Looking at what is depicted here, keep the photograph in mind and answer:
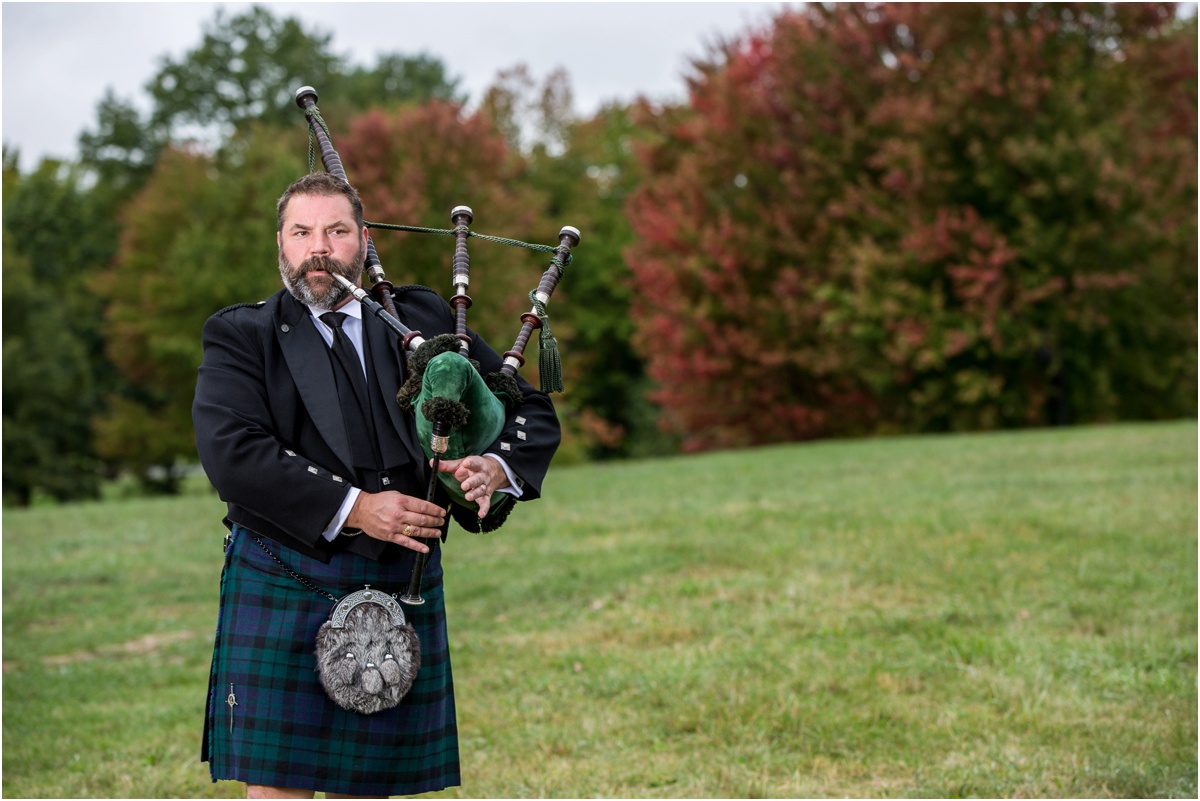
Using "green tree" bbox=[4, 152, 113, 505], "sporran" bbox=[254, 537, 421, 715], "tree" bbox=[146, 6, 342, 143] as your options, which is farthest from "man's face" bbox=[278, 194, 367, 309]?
"tree" bbox=[146, 6, 342, 143]

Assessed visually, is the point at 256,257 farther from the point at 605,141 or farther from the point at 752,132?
the point at 605,141

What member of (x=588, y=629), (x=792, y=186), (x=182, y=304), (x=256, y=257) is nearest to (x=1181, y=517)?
(x=588, y=629)

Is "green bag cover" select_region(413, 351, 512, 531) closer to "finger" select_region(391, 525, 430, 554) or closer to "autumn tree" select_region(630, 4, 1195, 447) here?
"finger" select_region(391, 525, 430, 554)

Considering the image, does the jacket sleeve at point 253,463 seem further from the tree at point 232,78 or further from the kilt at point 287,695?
the tree at point 232,78

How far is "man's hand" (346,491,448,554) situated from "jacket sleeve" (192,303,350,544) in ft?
0.19

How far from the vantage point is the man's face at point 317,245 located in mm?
2898

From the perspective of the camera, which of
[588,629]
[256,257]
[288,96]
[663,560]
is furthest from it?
[288,96]

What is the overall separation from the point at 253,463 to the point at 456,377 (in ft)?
1.62

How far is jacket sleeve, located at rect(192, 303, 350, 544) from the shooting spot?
271 centimetres

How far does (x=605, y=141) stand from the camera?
31.2 meters

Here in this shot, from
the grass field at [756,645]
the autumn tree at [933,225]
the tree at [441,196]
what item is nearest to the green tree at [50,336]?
the tree at [441,196]

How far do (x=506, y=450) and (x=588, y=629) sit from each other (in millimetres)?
4078

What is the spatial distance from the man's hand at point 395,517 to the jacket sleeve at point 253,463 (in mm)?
57

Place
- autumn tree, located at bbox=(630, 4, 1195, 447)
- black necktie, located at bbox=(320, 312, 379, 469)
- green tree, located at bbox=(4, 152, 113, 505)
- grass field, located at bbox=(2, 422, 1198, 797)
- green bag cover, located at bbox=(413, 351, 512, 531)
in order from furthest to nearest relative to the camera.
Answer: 1. green tree, located at bbox=(4, 152, 113, 505)
2. autumn tree, located at bbox=(630, 4, 1195, 447)
3. grass field, located at bbox=(2, 422, 1198, 797)
4. black necktie, located at bbox=(320, 312, 379, 469)
5. green bag cover, located at bbox=(413, 351, 512, 531)
